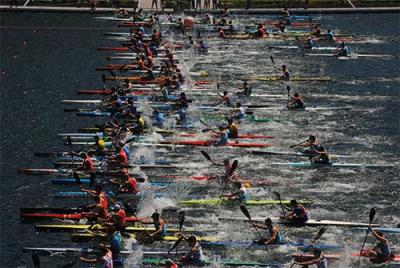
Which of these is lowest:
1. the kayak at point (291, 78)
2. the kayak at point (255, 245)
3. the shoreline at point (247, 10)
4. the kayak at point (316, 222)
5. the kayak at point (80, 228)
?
the kayak at point (255, 245)

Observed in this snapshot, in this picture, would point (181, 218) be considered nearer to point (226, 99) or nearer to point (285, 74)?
point (226, 99)

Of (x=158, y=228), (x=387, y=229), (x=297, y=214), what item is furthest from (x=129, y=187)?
(x=387, y=229)

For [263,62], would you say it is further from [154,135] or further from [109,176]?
[109,176]

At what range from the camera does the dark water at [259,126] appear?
43594 millimetres

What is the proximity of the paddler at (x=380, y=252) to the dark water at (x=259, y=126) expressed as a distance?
1149mm

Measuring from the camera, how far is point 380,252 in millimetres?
38375

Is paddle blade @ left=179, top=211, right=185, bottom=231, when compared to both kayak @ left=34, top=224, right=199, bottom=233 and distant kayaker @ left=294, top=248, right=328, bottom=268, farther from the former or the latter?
distant kayaker @ left=294, top=248, right=328, bottom=268

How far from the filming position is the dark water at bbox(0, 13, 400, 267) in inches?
1716

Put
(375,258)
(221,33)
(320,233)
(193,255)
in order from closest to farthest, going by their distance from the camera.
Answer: (193,255) < (375,258) < (320,233) < (221,33)

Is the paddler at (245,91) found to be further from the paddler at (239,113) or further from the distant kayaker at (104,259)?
the distant kayaker at (104,259)

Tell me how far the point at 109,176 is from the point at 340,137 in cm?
1627

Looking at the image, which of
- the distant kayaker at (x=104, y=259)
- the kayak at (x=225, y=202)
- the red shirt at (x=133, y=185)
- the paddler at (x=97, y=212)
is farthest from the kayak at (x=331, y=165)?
the distant kayaker at (x=104, y=259)

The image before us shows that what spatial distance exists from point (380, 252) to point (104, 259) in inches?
458

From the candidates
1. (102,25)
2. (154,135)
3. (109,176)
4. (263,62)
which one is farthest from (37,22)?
(109,176)
